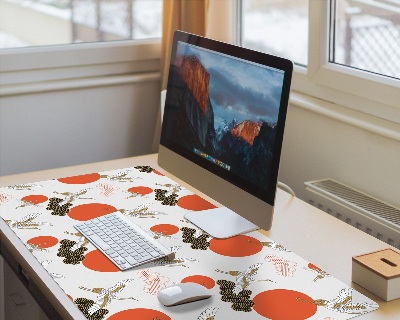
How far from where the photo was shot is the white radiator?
196cm

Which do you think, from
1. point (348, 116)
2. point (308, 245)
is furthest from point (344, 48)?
point (308, 245)

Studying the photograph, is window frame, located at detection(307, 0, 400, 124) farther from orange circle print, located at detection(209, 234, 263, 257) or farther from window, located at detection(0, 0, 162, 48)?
window, located at detection(0, 0, 162, 48)

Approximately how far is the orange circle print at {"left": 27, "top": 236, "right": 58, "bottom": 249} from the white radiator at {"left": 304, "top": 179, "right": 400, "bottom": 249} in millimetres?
854

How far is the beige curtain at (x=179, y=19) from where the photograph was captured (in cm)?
267

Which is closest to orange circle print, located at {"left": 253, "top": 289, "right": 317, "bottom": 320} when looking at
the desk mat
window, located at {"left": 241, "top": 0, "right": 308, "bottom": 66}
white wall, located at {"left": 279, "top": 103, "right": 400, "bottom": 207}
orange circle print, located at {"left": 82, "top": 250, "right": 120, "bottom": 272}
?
the desk mat

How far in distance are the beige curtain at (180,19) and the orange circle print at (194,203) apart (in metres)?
0.80

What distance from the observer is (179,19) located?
2697 mm

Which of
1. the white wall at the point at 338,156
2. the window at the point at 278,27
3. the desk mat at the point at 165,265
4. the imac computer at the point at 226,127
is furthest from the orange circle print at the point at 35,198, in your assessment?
the window at the point at 278,27

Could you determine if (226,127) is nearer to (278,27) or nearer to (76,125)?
(278,27)

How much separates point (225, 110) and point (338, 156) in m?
0.67

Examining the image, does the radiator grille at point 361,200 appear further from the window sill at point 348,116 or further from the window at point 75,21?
the window at point 75,21

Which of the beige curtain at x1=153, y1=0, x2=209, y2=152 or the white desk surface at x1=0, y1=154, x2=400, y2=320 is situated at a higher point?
the beige curtain at x1=153, y1=0, x2=209, y2=152

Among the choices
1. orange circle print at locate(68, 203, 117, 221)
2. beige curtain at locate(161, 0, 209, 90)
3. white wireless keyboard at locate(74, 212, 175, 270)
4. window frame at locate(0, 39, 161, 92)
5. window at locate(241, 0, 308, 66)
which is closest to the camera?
white wireless keyboard at locate(74, 212, 175, 270)

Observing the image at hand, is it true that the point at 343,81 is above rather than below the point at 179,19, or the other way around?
below
